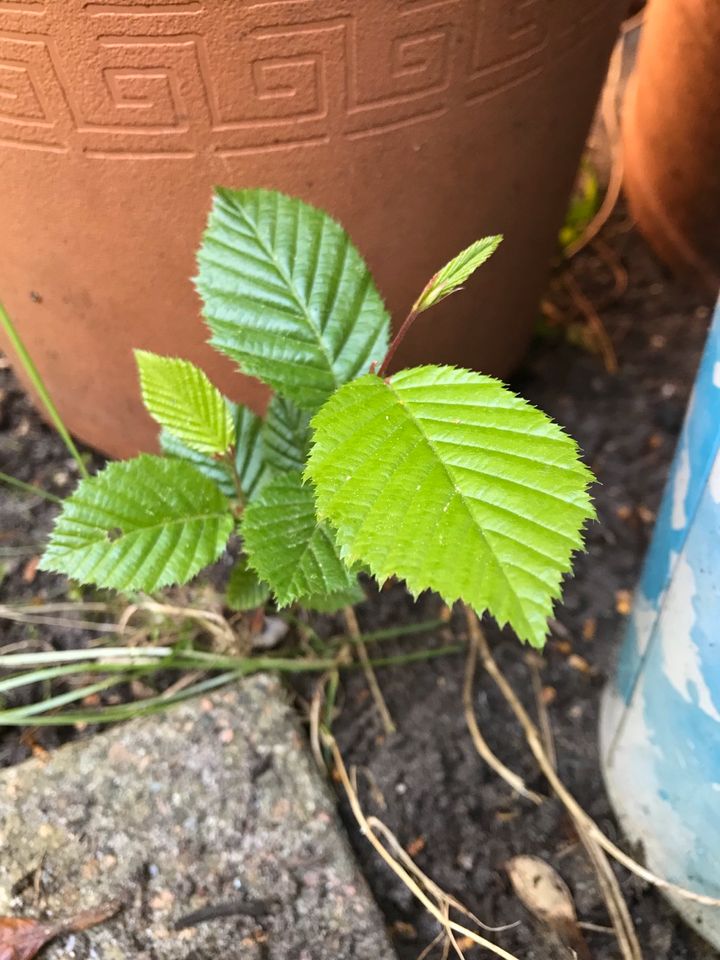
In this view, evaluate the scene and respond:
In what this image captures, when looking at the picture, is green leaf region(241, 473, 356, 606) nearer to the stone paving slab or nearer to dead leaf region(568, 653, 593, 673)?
the stone paving slab

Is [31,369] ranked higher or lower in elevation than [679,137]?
lower

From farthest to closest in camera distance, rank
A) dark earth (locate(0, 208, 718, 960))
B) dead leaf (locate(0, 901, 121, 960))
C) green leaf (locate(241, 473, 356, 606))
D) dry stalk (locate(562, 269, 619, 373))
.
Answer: dry stalk (locate(562, 269, 619, 373)), dark earth (locate(0, 208, 718, 960)), dead leaf (locate(0, 901, 121, 960)), green leaf (locate(241, 473, 356, 606))

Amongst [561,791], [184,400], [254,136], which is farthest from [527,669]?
[254,136]

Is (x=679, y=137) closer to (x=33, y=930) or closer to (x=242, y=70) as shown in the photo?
(x=242, y=70)

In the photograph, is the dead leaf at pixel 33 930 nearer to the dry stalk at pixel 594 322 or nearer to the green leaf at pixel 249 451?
the green leaf at pixel 249 451

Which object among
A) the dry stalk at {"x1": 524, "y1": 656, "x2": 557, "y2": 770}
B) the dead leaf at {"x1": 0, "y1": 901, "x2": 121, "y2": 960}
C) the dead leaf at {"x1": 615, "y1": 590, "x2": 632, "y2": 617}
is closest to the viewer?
the dead leaf at {"x1": 0, "y1": 901, "x2": 121, "y2": 960}

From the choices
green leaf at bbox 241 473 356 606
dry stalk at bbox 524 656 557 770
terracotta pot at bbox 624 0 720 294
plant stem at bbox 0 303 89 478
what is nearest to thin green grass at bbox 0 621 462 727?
dry stalk at bbox 524 656 557 770

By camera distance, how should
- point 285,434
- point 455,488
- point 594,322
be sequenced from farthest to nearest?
point 594,322 → point 285,434 → point 455,488

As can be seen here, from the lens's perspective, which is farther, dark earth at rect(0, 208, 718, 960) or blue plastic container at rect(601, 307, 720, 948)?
dark earth at rect(0, 208, 718, 960)
